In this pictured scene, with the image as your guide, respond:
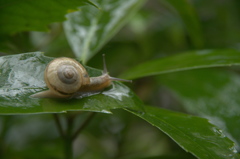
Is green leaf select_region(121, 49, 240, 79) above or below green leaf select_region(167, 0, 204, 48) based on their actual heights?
below

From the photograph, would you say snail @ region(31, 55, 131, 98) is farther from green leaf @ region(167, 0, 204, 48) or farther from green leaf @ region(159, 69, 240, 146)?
green leaf @ region(167, 0, 204, 48)

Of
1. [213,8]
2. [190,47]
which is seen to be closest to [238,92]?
[190,47]

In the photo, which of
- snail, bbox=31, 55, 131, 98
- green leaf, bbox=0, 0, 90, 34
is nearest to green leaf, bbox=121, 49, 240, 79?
snail, bbox=31, 55, 131, 98

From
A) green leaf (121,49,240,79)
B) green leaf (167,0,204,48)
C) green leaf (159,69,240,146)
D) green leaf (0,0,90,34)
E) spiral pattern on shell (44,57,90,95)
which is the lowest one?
green leaf (159,69,240,146)

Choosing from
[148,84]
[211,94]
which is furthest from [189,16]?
[148,84]

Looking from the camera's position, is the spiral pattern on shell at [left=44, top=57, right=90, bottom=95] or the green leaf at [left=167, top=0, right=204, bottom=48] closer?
the spiral pattern on shell at [left=44, top=57, right=90, bottom=95]

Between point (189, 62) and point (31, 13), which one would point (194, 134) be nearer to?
point (189, 62)

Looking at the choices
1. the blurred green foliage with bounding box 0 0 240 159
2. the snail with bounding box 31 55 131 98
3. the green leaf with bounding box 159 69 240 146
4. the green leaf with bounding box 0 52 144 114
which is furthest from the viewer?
the blurred green foliage with bounding box 0 0 240 159

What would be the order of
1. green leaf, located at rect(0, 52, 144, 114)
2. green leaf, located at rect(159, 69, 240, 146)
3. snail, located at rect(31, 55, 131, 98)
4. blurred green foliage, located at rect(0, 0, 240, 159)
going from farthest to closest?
blurred green foliage, located at rect(0, 0, 240, 159) < green leaf, located at rect(159, 69, 240, 146) < snail, located at rect(31, 55, 131, 98) < green leaf, located at rect(0, 52, 144, 114)
